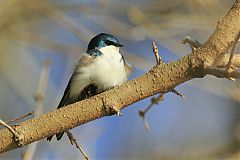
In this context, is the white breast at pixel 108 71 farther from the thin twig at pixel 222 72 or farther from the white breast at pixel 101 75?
the thin twig at pixel 222 72

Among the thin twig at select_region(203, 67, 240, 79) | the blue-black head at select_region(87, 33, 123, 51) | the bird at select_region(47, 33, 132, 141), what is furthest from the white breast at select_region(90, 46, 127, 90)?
the thin twig at select_region(203, 67, 240, 79)

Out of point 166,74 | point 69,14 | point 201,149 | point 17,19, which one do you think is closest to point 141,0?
point 69,14

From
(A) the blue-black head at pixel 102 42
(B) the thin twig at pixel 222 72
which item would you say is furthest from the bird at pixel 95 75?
(B) the thin twig at pixel 222 72

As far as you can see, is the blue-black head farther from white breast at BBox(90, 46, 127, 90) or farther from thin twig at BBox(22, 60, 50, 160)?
thin twig at BBox(22, 60, 50, 160)

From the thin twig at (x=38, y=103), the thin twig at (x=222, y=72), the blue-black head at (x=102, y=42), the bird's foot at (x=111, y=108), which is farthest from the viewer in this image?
the blue-black head at (x=102, y=42)

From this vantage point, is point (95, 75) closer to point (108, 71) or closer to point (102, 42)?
point (108, 71)

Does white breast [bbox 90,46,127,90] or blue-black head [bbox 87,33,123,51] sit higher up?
blue-black head [bbox 87,33,123,51]

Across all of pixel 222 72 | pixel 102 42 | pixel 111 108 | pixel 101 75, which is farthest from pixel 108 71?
pixel 222 72

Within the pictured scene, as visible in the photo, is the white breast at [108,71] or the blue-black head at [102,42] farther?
the blue-black head at [102,42]
